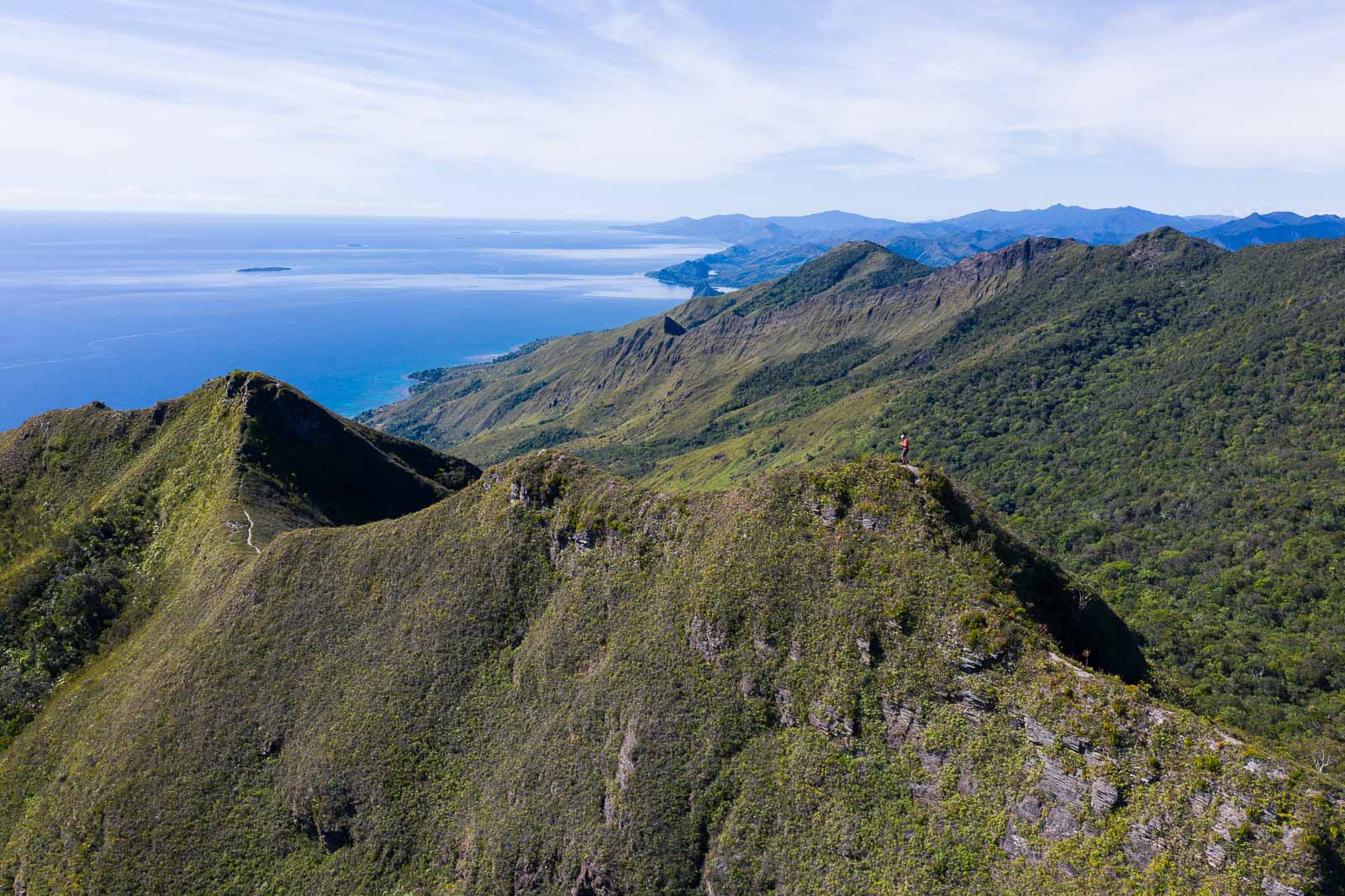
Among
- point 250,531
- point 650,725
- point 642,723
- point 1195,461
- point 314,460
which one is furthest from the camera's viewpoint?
point 1195,461

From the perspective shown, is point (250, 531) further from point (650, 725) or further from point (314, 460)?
point (650, 725)

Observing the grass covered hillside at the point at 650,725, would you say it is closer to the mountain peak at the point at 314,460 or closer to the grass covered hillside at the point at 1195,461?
the mountain peak at the point at 314,460

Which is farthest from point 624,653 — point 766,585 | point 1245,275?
point 1245,275

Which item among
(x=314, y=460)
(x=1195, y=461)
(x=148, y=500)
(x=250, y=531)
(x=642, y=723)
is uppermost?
(x=314, y=460)

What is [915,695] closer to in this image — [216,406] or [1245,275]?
[216,406]

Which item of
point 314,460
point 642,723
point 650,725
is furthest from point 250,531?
point 650,725

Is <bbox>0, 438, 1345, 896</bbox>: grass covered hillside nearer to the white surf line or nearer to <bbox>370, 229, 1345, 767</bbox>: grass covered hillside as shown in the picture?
the white surf line
